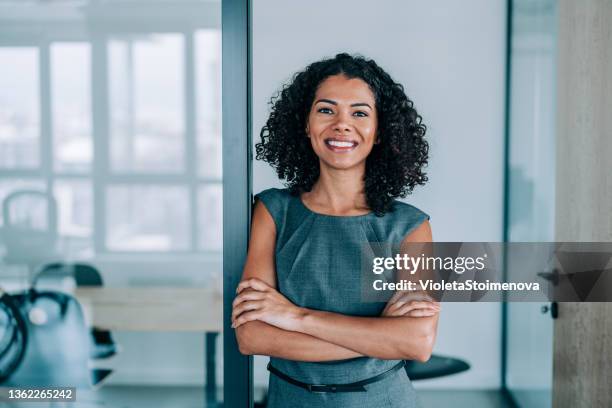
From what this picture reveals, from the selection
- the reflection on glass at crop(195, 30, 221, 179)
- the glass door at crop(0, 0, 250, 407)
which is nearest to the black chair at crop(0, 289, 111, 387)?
the glass door at crop(0, 0, 250, 407)

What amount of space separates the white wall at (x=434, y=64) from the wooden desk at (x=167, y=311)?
23.0 inches

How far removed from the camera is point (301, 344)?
1080 millimetres

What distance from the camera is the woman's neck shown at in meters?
1.20

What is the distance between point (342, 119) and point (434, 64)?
0.27 m

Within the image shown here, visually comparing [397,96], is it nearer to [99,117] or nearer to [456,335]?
[456,335]

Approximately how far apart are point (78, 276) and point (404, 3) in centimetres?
116

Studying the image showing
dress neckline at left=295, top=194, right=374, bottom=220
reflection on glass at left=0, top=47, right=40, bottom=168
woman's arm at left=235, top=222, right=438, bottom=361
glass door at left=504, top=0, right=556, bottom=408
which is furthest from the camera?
reflection on glass at left=0, top=47, right=40, bottom=168

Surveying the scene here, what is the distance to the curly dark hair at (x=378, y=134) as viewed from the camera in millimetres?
1170

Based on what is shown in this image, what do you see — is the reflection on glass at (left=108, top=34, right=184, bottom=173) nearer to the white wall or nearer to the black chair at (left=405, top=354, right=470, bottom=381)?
the white wall

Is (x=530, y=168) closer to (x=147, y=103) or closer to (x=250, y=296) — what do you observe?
(x=250, y=296)

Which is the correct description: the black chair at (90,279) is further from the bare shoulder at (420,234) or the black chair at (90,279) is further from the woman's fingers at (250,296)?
the bare shoulder at (420,234)

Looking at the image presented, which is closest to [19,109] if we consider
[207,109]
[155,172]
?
[155,172]

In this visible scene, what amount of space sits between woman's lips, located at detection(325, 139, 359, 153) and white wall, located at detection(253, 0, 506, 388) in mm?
159

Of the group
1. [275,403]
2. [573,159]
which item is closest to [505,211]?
[573,159]
